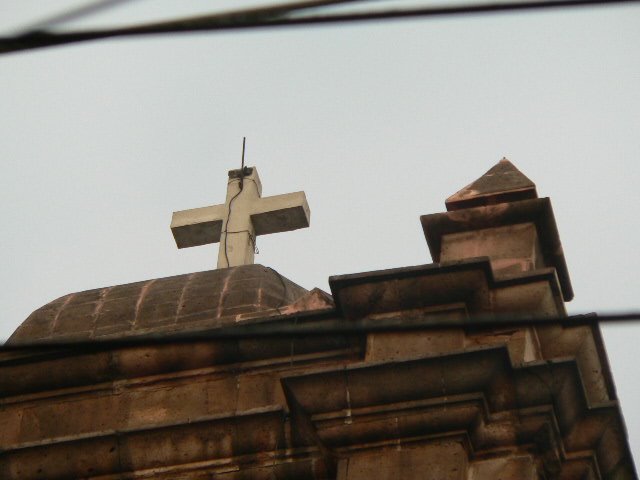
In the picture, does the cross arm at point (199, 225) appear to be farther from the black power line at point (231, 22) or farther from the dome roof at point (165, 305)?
the black power line at point (231, 22)

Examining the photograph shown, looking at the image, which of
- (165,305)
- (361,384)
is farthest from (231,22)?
(165,305)

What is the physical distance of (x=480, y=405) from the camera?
7.75m

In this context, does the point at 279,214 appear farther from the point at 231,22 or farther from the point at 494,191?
the point at 231,22

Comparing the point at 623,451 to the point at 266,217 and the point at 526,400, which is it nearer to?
the point at 526,400

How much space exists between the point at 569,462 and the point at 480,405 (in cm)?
69

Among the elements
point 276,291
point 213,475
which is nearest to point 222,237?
point 276,291

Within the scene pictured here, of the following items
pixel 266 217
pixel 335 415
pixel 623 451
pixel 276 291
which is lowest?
pixel 623 451

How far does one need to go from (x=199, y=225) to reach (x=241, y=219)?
17.3 inches

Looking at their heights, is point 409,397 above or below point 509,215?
below

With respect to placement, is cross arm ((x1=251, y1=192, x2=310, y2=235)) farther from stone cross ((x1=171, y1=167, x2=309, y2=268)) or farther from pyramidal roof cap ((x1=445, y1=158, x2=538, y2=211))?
pyramidal roof cap ((x1=445, y1=158, x2=538, y2=211))

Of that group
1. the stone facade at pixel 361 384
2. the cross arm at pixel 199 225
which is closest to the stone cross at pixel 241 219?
the cross arm at pixel 199 225

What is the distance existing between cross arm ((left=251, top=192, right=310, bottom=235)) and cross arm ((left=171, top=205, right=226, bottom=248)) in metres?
0.32

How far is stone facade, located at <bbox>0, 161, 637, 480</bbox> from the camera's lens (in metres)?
7.76

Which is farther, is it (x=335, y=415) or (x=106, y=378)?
(x=106, y=378)
